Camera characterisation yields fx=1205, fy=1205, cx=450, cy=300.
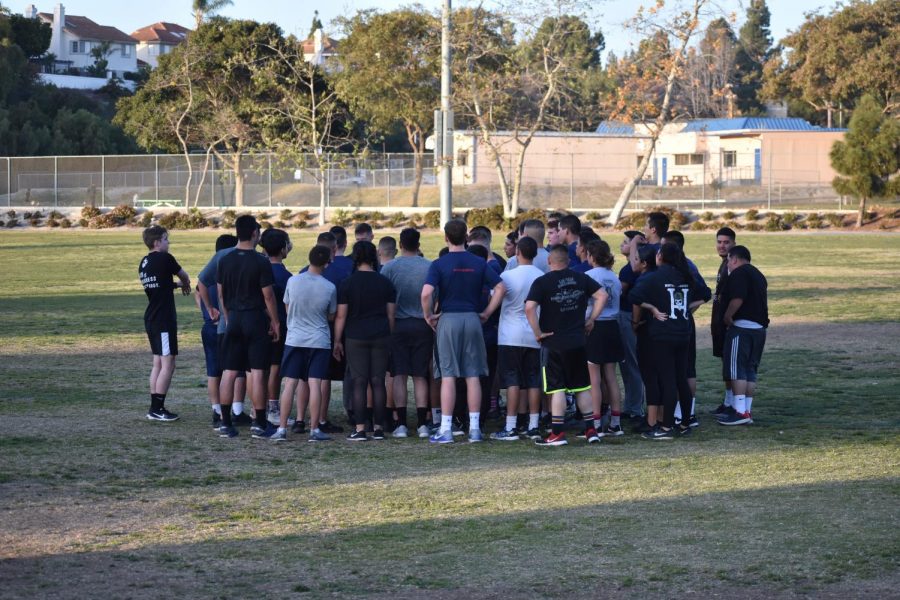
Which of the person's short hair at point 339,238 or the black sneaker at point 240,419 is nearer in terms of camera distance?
the black sneaker at point 240,419

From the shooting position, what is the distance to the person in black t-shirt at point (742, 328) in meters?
11.3

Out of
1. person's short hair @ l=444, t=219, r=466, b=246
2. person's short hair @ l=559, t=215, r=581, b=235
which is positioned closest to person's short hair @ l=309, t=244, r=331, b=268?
person's short hair @ l=444, t=219, r=466, b=246

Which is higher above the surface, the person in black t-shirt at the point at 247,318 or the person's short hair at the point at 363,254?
the person's short hair at the point at 363,254

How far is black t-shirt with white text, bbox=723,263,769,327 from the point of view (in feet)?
37.2

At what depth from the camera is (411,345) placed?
10.8 metres

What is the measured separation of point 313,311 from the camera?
410 inches

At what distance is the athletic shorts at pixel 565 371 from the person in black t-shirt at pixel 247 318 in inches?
94.6

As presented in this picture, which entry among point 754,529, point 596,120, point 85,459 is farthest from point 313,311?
point 596,120

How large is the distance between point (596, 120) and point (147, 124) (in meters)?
42.4

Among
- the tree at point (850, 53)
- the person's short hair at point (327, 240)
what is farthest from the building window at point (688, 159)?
the person's short hair at point (327, 240)

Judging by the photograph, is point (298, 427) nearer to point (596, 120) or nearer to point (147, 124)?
point (147, 124)

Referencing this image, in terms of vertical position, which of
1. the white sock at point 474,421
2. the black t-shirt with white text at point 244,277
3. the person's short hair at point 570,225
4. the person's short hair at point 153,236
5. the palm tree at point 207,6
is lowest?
the white sock at point 474,421

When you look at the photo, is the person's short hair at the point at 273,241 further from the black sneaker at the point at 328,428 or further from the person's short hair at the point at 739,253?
the person's short hair at the point at 739,253

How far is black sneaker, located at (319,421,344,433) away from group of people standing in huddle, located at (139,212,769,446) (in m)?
0.02
